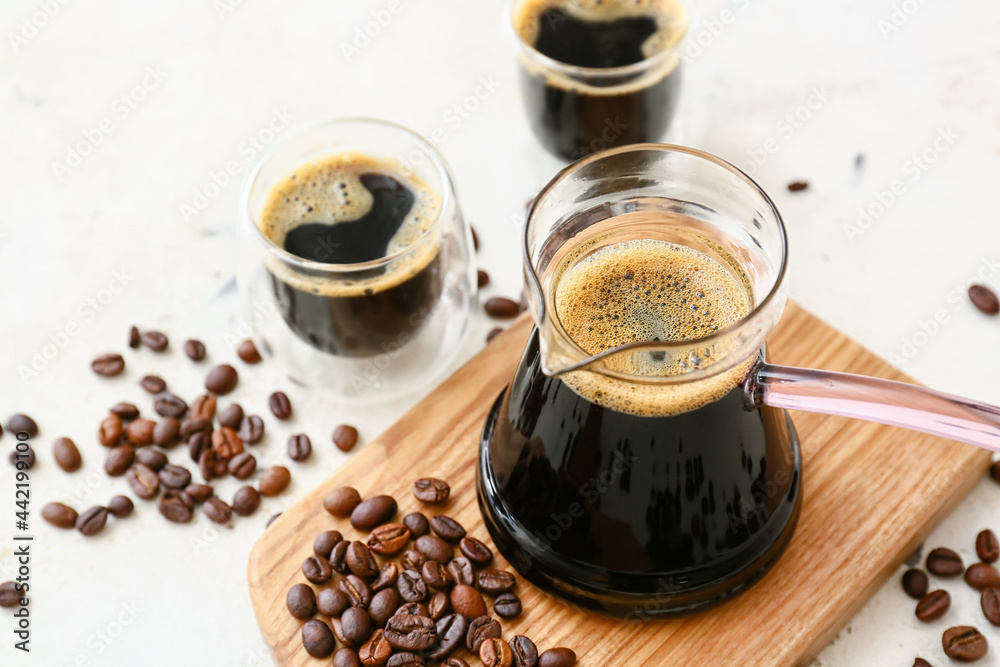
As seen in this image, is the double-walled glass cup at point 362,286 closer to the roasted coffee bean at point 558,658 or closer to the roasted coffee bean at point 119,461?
the roasted coffee bean at point 119,461

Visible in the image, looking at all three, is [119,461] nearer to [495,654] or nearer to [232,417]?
[232,417]

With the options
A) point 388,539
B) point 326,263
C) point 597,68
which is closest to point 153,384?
point 326,263

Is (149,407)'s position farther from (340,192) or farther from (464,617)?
(464,617)

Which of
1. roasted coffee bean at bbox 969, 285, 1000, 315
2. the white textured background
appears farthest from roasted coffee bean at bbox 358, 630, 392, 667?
roasted coffee bean at bbox 969, 285, 1000, 315

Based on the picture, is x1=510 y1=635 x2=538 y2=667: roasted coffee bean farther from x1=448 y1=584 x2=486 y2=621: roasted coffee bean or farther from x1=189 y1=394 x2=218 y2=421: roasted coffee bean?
x1=189 y1=394 x2=218 y2=421: roasted coffee bean

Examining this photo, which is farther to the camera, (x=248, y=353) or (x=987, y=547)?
(x=248, y=353)

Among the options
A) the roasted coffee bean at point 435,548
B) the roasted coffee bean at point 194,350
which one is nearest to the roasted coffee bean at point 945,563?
the roasted coffee bean at point 435,548
